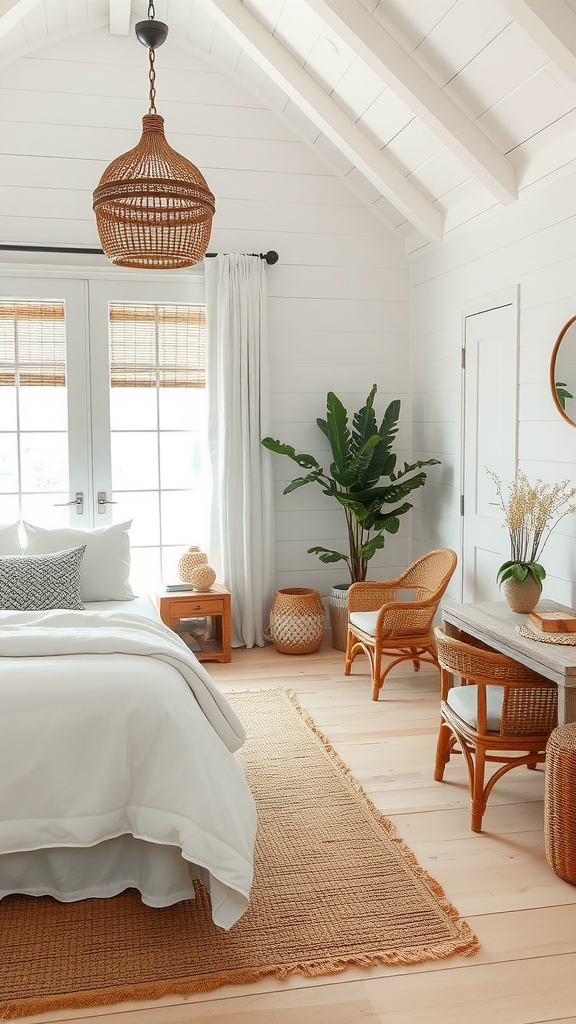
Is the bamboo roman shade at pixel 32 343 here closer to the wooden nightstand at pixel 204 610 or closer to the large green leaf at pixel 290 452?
the large green leaf at pixel 290 452

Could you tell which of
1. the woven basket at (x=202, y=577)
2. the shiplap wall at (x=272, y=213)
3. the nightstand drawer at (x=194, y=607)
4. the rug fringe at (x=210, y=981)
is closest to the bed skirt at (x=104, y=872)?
the rug fringe at (x=210, y=981)

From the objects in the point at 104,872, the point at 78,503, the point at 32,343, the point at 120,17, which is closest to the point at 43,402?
the point at 32,343

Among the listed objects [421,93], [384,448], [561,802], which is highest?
[421,93]

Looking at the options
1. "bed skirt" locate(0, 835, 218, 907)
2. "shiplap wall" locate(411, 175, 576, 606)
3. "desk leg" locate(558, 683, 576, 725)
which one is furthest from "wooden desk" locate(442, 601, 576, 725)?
"bed skirt" locate(0, 835, 218, 907)

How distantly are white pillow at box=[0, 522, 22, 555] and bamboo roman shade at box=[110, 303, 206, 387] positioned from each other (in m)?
1.31

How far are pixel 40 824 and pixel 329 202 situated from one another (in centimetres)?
443

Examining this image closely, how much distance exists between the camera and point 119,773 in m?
2.53

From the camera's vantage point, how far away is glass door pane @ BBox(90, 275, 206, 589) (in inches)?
209

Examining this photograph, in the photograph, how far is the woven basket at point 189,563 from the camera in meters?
5.23

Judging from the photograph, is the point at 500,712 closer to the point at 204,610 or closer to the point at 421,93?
the point at 204,610

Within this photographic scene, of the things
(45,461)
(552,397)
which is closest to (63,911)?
(552,397)

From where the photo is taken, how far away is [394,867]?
2.76 meters

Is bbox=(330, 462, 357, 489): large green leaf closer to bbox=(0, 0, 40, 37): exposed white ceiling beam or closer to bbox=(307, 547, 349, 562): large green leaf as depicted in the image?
bbox=(307, 547, 349, 562): large green leaf

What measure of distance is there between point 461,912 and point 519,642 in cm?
96
